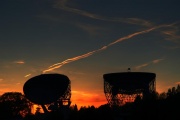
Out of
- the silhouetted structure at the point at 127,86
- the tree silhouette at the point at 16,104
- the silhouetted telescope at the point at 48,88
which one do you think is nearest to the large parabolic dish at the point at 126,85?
the silhouetted structure at the point at 127,86

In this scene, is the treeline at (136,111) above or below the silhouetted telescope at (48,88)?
below

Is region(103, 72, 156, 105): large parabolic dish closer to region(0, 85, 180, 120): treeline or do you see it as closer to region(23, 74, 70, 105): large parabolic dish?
region(0, 85, 180, 120): treeline

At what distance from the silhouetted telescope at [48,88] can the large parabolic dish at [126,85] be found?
13051mm

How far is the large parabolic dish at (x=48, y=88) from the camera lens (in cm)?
10894

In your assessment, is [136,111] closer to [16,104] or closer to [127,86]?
[127,86]

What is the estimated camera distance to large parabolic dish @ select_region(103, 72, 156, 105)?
320 feet

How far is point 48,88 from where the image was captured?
10981cm

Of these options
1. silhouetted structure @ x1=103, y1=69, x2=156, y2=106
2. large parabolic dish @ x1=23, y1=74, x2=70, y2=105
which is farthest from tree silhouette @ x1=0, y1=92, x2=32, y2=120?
silhouetted structure @ x1=103, y1=69, x2=156, y2=106

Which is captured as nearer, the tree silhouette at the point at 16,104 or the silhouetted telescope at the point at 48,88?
the silhouetted telescope at the point at 48,88

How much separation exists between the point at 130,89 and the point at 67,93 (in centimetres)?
2070

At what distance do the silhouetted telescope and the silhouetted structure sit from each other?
13051mm

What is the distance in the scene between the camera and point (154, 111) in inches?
3521

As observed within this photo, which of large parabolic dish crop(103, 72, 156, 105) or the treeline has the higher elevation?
large parabolic dish crop(103, 72, 156, 105)

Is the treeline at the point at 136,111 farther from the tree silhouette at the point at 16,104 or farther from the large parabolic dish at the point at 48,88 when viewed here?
the tree silhouette at the point at 16,104
